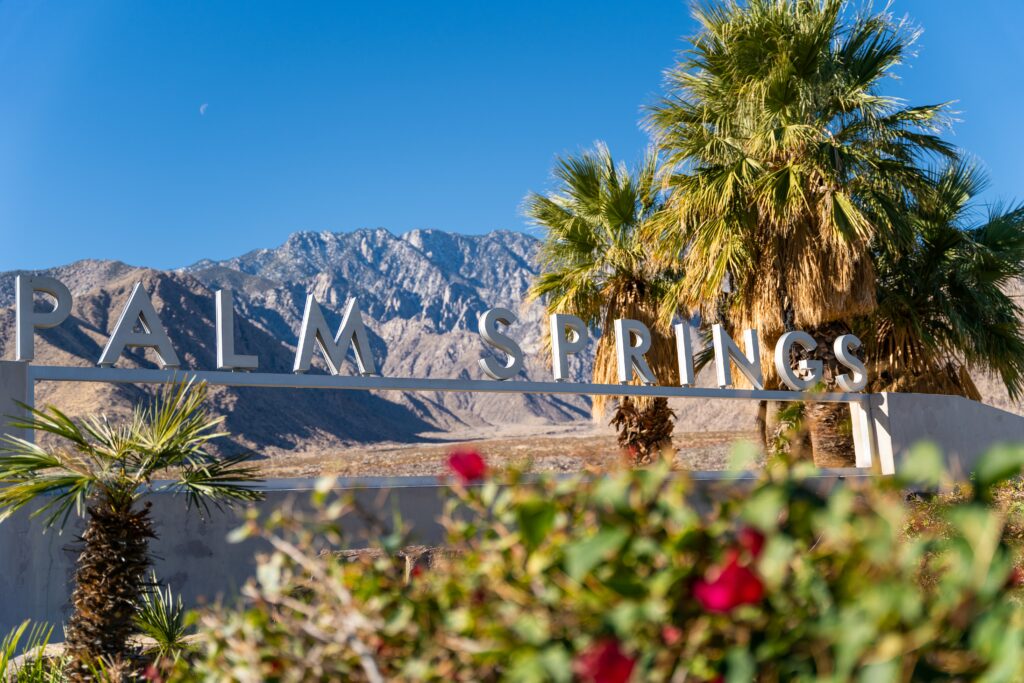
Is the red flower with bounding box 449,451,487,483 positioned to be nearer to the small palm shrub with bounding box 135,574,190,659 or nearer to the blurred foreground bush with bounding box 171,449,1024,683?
the blurred foreground bush with bounding box 171,449,1024,683

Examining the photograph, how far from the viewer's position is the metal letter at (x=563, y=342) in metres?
12.3

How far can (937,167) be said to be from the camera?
50.2 feet

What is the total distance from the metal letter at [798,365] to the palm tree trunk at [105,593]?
10223mm

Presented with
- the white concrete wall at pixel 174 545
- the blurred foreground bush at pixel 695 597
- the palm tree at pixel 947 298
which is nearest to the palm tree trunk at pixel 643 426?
the palm tree at pixel 947 298

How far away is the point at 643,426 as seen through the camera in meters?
14.3

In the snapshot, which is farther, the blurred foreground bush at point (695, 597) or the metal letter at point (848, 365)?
the metal letter at point (848, 365)

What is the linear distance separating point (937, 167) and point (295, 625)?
15727mm

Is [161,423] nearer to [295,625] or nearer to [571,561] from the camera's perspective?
[295,625]

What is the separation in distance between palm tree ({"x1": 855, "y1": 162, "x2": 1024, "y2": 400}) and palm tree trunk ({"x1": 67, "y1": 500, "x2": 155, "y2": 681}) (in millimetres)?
13818

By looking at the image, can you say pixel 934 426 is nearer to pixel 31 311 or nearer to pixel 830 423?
pixel 830 423

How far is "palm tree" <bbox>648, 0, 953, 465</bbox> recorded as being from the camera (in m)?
13.1

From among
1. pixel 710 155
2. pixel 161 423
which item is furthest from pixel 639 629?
pixel 710 155

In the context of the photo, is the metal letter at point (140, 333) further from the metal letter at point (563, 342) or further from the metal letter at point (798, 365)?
the metal letter at point (798, 365)

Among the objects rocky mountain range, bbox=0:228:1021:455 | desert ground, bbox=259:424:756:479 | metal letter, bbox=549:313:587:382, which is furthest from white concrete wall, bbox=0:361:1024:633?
rocky mountain range, bbox=0:228:1021:455
